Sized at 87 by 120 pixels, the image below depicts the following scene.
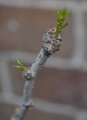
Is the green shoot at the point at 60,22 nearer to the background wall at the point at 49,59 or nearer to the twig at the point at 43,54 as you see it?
the twig at the point at 43,54

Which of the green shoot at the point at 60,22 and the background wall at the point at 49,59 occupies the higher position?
the background wall at the point at 49,59

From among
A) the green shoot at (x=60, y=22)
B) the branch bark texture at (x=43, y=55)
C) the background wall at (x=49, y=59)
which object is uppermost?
the background wall at (x=49, y=59)

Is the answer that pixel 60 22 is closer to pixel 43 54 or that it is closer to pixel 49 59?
pixel 43 54

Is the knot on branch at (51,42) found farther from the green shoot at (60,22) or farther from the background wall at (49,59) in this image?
the background wall at (49,59)

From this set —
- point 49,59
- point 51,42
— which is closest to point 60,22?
point 51,42

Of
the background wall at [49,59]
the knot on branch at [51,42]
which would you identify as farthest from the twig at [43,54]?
the background wall at [49,59]

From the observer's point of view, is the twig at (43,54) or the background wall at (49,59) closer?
the twig at (43,54)

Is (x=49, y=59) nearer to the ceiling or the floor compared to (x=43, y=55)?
nearer to the ceiling
